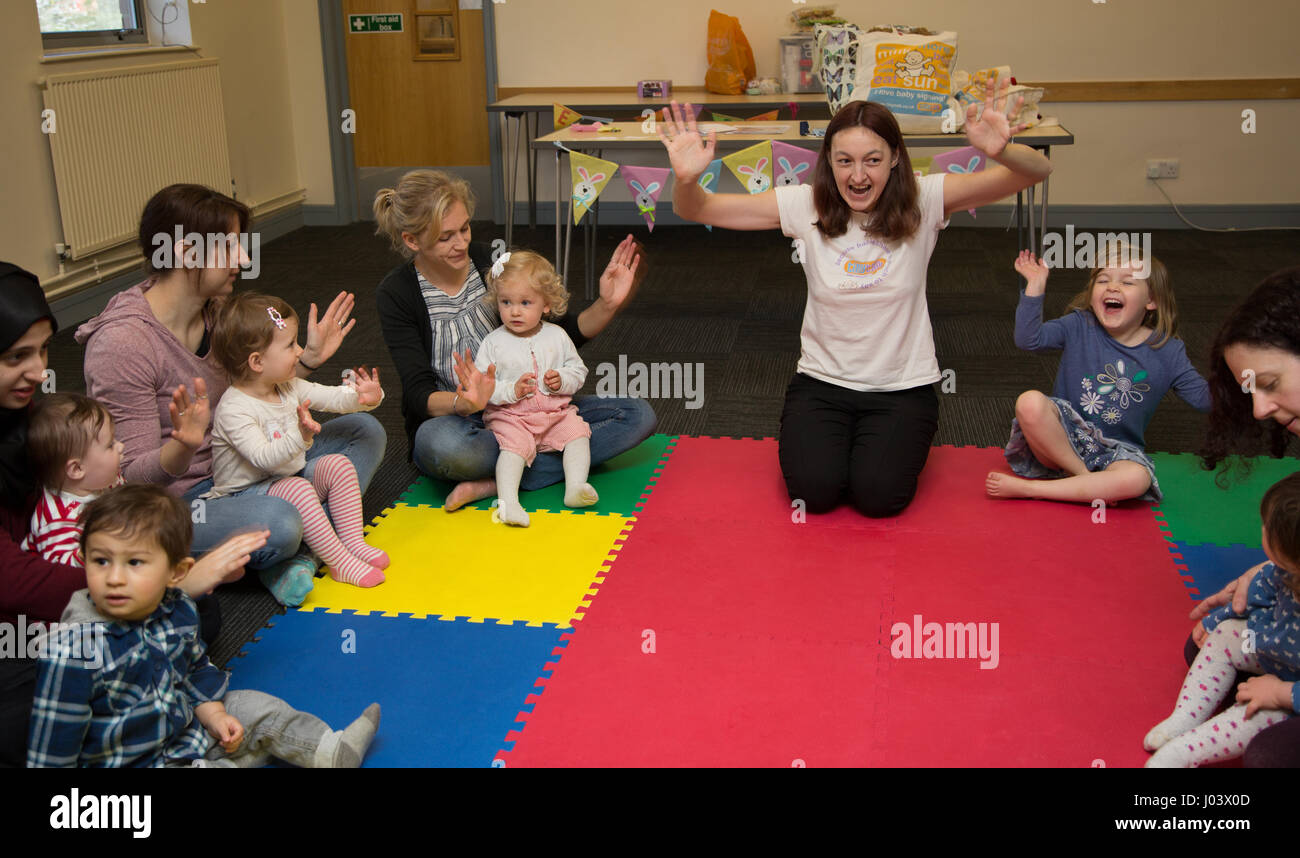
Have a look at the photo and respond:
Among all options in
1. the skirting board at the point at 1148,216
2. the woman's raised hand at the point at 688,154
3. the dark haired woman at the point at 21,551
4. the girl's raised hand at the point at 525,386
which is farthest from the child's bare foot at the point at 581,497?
the skirting board at the point at 1148,216

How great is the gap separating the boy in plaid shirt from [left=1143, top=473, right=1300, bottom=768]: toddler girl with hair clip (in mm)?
1463

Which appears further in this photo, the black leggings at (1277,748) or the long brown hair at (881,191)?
the long brown hair at (881,191)

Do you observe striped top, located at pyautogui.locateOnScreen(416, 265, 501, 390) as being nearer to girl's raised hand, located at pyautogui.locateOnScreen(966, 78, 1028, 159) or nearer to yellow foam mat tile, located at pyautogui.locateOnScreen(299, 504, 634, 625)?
yellow foam mat tile, located at pyautogui.locateOnScreen(299, 504, 634, 625)

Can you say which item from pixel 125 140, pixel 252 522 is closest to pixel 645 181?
pixel 125 140

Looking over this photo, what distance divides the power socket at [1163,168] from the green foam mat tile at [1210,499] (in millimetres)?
3753

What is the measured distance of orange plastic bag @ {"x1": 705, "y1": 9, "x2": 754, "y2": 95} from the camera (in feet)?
21.2

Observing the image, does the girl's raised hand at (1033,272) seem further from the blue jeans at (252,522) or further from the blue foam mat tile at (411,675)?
the blue jeans at (252,522)

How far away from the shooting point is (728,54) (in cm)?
648

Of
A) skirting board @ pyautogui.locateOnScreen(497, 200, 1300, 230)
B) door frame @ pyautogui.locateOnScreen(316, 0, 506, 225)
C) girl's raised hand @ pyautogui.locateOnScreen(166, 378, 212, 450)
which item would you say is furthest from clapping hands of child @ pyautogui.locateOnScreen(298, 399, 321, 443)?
door frame @ pyautogui.locateOnScreen(316, 0, 506, 225)

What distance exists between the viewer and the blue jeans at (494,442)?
3.17 meters

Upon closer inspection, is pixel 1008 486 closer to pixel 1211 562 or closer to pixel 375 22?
pixel 1211 562

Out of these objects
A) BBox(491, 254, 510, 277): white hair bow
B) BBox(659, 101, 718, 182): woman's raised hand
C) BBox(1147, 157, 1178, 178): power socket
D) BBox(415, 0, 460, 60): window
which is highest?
BBox(415, 0, 460, 60): window
